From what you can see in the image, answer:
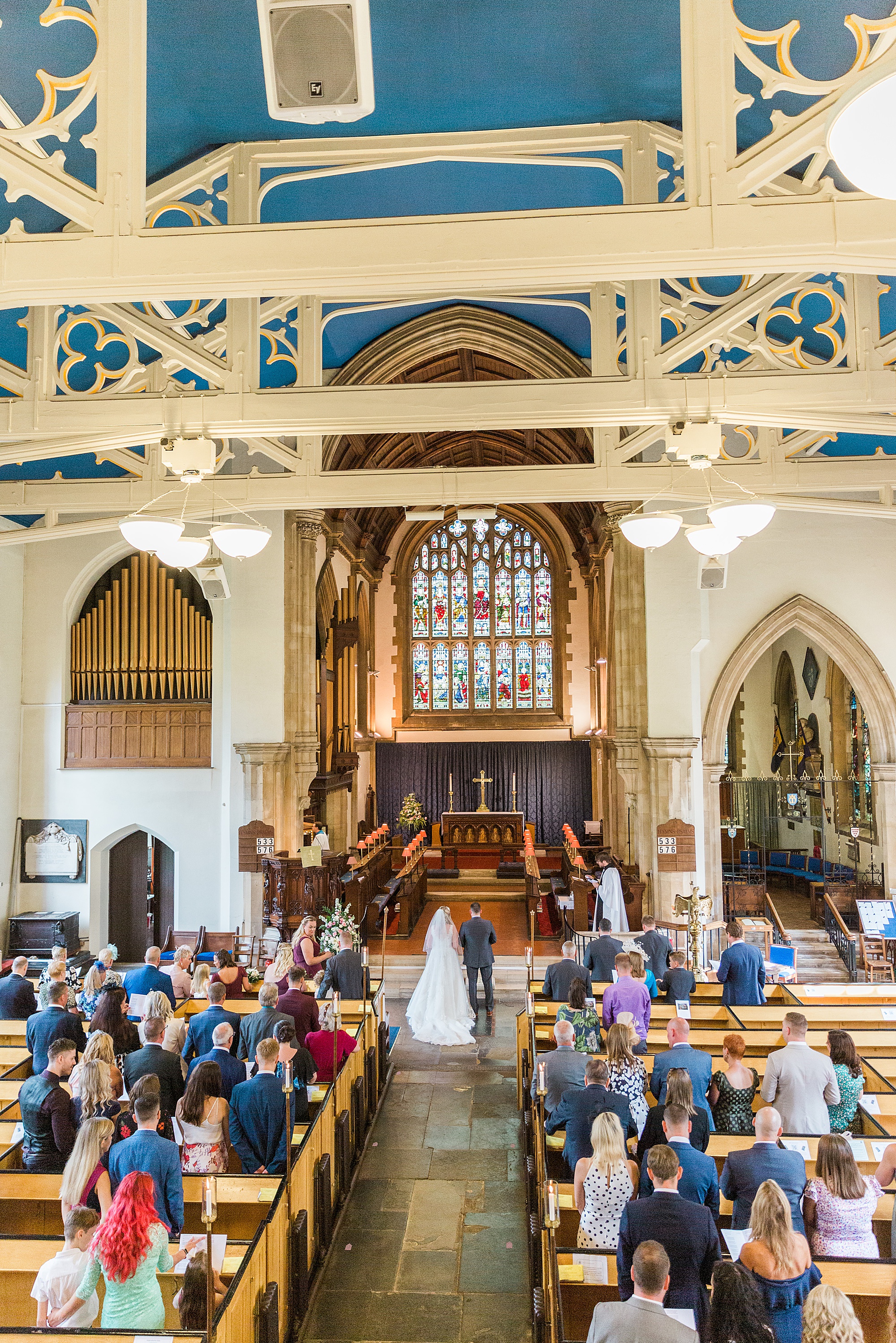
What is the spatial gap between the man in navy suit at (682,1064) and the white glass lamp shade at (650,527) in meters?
2.81

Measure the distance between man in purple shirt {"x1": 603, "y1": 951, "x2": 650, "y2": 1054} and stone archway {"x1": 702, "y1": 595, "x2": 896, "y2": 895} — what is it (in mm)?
6439

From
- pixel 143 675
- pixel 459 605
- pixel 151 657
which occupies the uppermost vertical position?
pixel 459 605

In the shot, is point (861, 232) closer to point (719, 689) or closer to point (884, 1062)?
point (884, 1062)

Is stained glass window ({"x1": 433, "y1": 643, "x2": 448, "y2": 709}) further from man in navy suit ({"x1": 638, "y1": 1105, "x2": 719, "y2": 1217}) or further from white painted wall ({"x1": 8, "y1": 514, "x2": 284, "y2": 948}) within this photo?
man in navy suit ({"x1": 638, "y1": 1105, "x2": 719, "y2": 1217})

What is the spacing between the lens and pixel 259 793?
11.9 meters

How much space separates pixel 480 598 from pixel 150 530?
16476 mm

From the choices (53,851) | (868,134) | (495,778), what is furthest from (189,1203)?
(495,778)

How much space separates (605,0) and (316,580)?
369 inches

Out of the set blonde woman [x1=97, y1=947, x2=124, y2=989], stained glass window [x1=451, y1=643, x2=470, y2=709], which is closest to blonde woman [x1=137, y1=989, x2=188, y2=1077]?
blonde woman [x1=97, y1=947, x2=124, y2=989]

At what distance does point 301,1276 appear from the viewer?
4375 millimetres

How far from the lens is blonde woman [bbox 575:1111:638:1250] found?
3.80 m

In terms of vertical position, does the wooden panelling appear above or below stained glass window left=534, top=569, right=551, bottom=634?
below

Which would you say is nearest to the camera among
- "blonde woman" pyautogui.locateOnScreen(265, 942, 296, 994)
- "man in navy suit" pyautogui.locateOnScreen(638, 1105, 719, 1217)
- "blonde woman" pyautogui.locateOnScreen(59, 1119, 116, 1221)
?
"blonde woman" pyautogui.locateOnScreen(59, 1119, 116, 1221)

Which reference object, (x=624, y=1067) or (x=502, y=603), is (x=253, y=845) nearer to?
(x=624, y=1067)
